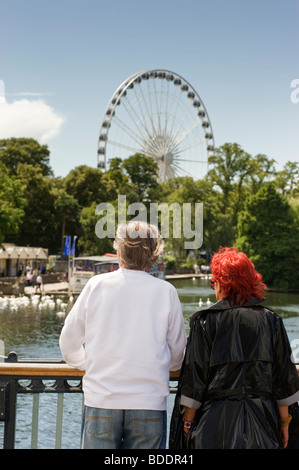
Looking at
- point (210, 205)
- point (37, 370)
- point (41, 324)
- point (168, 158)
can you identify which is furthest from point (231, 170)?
point (37, 370)

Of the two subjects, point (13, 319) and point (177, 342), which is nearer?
point (177, 342)

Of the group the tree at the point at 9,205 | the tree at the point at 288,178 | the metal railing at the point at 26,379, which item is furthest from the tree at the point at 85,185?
the metal railing at the point at 26,379

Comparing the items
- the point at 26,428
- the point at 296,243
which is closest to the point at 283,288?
the point at 296,243

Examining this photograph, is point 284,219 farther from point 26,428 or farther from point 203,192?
point 26,428

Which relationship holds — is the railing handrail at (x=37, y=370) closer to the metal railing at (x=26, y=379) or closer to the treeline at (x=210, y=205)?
the metal railing at (x=26, y=379)

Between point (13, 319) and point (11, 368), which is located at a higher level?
→ point (11, 368)

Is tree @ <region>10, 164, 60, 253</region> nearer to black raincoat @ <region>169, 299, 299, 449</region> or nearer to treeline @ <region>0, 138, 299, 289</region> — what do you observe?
treeline @ <region>0, 138, 299, 289</region>

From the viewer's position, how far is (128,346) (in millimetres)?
2807

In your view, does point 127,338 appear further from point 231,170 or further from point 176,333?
point 231,170

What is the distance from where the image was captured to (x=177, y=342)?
114 inches

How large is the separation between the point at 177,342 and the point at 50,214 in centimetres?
5638

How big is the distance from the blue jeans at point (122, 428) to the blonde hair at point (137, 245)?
2.10 ft

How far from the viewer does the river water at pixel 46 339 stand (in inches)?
504

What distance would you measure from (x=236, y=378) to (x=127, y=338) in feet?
1.62
